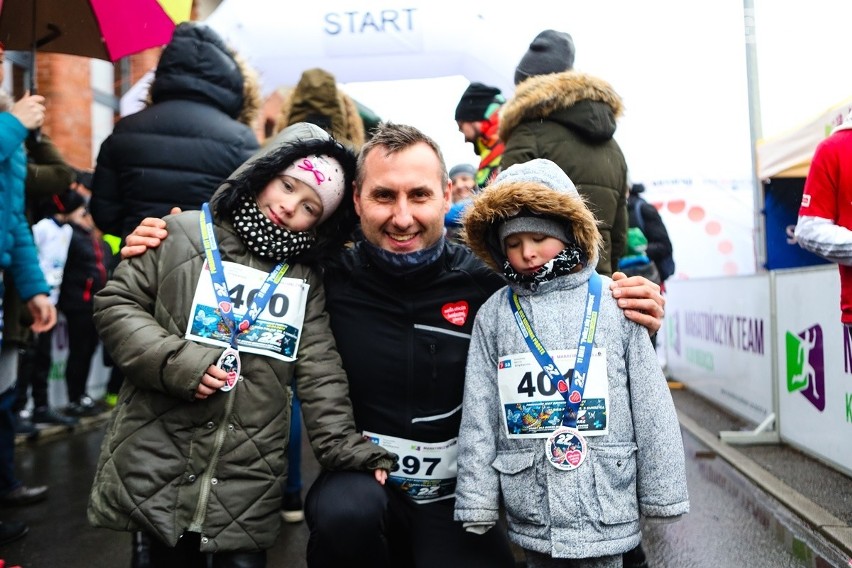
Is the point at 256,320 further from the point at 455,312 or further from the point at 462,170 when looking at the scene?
the point at 462,170

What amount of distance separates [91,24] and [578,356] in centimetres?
297

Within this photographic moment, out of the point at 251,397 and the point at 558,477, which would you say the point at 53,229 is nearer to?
the point at 251,397

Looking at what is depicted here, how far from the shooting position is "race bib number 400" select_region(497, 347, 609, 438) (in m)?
2.13

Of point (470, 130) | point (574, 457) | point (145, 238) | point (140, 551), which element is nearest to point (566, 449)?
point (574, 457)

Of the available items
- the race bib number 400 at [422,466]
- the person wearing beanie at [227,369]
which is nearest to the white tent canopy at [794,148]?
the race bib number 400 at [422,466]

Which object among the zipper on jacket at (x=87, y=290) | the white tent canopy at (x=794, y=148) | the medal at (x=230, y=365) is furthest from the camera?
the zipper on jacket at (x=87, y=290)

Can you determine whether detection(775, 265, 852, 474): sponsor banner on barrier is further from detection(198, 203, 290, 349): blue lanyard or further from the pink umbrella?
the pink umbrella

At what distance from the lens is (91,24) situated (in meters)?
3.69

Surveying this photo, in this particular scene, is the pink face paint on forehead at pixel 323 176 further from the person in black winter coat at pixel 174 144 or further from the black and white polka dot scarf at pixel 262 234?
the person in black winter coat at pixel 174 144

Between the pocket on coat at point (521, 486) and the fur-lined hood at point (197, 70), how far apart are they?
2.09 meters

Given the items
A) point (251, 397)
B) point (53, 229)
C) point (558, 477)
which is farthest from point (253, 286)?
point (53, 229)

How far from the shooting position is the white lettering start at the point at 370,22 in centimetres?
725

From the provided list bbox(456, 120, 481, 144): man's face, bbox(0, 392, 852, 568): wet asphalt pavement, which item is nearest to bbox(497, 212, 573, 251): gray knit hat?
bbox(0, 392, 852, 568): wet asphalt pavement

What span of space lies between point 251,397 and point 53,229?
472 centimetres
